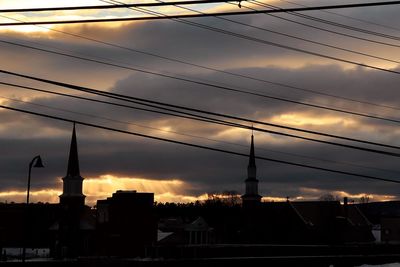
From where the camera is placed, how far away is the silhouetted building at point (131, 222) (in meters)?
90.7

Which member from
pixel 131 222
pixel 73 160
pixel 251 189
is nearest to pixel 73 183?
pixel 73 160

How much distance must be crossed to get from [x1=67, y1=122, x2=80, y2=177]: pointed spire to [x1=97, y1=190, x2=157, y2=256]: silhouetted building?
3069 cm

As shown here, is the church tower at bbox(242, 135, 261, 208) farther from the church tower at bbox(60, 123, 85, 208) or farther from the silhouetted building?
the silhouetted building

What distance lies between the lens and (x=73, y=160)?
12175 cm

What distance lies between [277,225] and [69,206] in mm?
31305

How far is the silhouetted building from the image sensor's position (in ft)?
298

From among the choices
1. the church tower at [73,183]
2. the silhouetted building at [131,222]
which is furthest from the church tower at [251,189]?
the silhouetted building at [131,222]

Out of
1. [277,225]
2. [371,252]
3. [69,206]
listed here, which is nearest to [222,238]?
[277,225]

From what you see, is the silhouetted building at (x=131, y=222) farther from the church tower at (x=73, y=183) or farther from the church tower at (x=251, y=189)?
the church tower at (x=251, y=189)

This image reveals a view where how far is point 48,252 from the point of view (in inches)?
4208

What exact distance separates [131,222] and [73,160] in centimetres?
3304

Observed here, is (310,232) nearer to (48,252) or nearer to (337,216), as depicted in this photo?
(337,216)

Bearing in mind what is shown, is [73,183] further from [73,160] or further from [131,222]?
[131,222]

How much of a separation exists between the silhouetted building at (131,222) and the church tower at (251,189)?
40.3 metres
